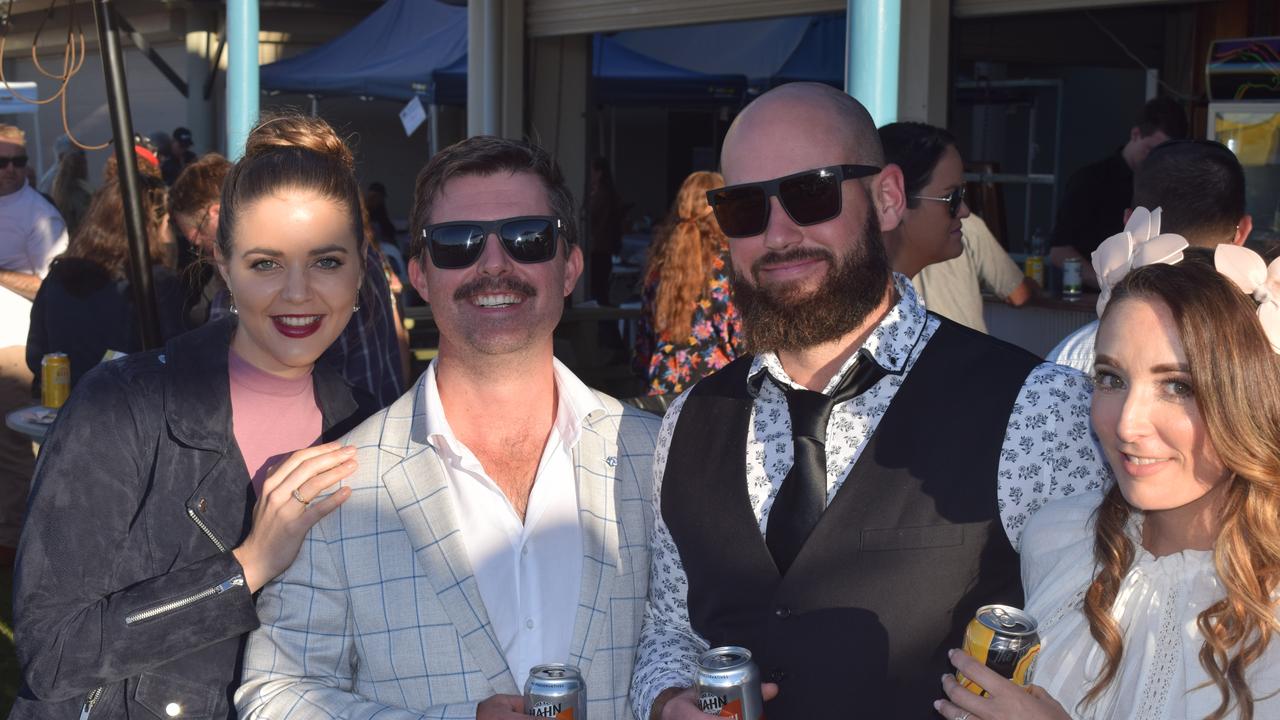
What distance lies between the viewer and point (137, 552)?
7.59 ft

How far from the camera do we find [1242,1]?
902cm

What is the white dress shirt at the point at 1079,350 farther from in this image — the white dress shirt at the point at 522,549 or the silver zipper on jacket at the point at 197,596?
the silver zipper on jacket at the point at 197,596

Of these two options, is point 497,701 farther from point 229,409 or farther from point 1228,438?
point 1228,438

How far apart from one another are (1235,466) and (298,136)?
2.28m

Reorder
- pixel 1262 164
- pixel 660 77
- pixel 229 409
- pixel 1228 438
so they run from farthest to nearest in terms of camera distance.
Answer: pixel 660 77, pixel 1262 164, pixel 229 409, pixel 1228 438

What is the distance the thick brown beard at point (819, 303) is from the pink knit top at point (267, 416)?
983 millimetres

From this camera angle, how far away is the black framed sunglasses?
2.24 metres

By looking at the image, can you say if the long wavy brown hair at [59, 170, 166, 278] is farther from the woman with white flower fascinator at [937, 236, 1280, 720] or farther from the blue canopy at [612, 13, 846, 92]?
the blue canopy at [612, 13, 846, 92]

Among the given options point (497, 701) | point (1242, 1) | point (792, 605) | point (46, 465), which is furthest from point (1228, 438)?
point (1242, 1)

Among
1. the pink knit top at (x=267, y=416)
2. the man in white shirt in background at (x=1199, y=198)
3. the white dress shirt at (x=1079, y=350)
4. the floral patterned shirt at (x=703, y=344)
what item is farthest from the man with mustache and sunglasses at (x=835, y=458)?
the floral patterned shirt at (x=703, y=344)

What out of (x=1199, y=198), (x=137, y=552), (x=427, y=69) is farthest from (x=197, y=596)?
(x=427, y=69)

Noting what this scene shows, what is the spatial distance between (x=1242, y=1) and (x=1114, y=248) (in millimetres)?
8192

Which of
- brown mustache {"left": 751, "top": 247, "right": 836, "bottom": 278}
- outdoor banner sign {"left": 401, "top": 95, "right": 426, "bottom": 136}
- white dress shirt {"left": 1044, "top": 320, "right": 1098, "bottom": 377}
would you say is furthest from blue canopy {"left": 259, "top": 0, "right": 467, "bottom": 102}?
brown mustache {"left": 751, "top": 247, "right": 836, "bottom": 278}

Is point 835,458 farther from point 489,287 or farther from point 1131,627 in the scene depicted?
point 489,287
